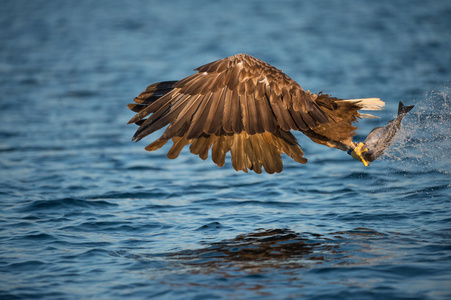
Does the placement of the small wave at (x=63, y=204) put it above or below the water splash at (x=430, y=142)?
below

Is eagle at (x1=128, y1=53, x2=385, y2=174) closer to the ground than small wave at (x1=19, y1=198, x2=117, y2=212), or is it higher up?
higher up

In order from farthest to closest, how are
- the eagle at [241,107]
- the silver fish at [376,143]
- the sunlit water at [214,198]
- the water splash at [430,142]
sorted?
the water splash at [430,142] → the silver fish at [376,143] → the eagle at [241,107] → the sunlit water at [214,198]

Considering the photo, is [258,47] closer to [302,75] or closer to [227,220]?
[302,75]

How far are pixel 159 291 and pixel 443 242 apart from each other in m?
2.53

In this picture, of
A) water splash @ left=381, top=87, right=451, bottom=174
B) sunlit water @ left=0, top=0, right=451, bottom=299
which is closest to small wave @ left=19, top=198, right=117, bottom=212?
sunlit water @ left=0, top=0, right=451, bottom=299

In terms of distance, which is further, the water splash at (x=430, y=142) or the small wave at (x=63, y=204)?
the water splash at (x=430, y=142)

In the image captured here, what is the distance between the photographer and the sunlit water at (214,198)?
4773mm

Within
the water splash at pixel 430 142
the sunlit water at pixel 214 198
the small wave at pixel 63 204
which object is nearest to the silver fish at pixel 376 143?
the sunlit water at pixel 214 198

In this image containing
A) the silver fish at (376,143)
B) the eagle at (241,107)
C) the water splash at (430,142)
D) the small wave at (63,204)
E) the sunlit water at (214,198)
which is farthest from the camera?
the water splash at (430,142)

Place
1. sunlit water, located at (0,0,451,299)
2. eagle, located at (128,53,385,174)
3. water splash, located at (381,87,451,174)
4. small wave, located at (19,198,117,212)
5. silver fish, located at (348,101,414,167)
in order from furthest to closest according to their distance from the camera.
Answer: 1. water splash, located at (381,87,451,174)
2. small wave, located at (19,198,117,212)
3. silver fish, located at (348,101,414,167)
4. eagle, located at (128,53,385,174)
5. sunlit water, located at (0,0,451,299)

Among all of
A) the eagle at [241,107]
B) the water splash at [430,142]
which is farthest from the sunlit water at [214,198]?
the eagle at [241,107]

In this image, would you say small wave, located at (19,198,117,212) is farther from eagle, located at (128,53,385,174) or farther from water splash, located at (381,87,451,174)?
water splash, located at (381,87,451,174)

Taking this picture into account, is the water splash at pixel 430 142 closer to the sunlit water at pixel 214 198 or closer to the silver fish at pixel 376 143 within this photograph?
the sunlit water at pixel 214 198

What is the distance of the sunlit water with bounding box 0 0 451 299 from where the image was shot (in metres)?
4.77
